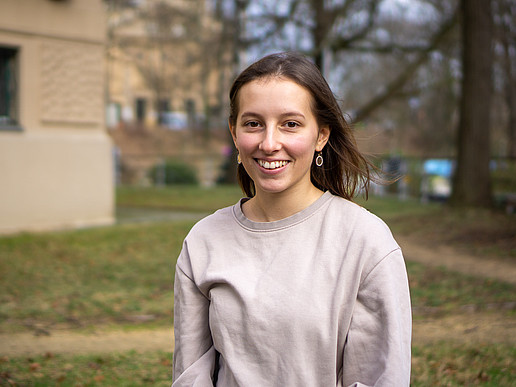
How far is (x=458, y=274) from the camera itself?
8.13 meters

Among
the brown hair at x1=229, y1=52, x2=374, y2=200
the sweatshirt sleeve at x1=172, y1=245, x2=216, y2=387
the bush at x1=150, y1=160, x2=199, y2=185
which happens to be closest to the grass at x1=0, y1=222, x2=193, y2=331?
the sweatshirt sleeve at x1=172, y1=245, x2=216, y2=387

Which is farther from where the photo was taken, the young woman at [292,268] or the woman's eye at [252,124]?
the woman's eye at [252,124]

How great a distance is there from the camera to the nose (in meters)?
2.12

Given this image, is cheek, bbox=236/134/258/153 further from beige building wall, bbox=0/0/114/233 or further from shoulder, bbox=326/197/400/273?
beige building wall, bbox=0/0/114/233

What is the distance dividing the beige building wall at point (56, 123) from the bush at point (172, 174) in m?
15.5

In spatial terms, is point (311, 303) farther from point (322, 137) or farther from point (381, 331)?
point (322, 137)

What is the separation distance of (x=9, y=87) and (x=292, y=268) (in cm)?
1009

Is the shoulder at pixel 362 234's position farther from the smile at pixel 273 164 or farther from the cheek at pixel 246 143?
the cheek at pixel 246 143

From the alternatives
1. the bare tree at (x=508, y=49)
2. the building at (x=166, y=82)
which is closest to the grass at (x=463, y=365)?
the bare tree at (x=508, y=49)

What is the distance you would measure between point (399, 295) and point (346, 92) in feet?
103

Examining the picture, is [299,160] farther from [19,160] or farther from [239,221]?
[19,160]

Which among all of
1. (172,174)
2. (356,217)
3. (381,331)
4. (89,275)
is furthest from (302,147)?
(172,174)

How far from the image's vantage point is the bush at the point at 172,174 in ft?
90.5

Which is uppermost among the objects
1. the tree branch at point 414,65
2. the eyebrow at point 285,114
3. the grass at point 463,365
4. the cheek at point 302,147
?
the tree branch at point 414,65
